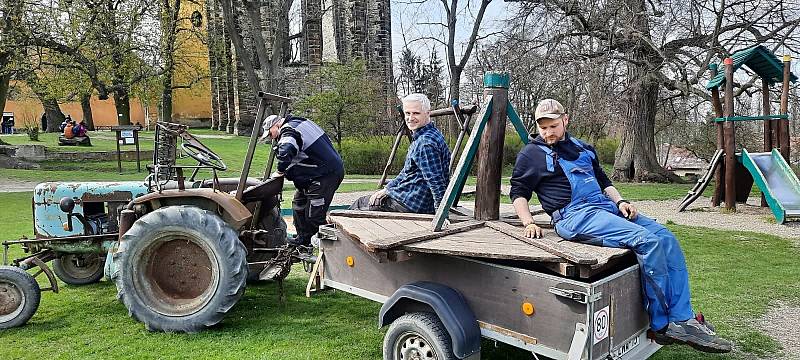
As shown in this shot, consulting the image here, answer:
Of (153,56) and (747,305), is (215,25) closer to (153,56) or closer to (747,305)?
(153,56)

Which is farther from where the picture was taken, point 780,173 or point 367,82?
point 367,82

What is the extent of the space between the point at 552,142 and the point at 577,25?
1448 cm

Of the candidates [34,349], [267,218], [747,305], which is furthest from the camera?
[267,218]

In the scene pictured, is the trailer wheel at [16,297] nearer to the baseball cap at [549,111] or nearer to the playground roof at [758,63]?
the baseball cap at [549,111]

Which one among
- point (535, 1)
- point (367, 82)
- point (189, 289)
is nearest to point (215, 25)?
point (367, 82)

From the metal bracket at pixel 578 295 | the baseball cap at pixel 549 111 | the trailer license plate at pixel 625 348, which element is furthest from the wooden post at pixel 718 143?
the metal bracket at pixel 578 295

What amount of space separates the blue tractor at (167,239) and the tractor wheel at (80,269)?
615mm

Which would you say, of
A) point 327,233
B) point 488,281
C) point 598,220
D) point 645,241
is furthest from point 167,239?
point 645,241

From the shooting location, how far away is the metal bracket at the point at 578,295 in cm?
295

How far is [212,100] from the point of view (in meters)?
39.8

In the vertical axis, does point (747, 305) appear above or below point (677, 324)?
below

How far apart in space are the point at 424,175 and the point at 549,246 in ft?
5.27

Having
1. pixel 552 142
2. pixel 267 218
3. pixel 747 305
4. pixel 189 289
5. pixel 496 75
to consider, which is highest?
pixel 496 75

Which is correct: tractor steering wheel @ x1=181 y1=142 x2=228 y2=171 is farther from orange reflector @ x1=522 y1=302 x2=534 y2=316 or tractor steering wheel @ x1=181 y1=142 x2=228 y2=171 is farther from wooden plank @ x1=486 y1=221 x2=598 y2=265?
orange reflector @ x1=522 y1=302 x2=534 y2=316
